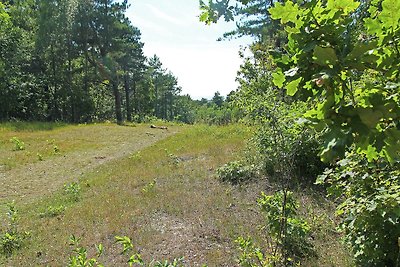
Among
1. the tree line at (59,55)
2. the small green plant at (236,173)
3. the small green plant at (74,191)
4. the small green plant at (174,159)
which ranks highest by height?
the tree line at (59,55)

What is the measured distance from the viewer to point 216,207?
5.44 m

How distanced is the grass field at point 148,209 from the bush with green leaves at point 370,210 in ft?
2.26

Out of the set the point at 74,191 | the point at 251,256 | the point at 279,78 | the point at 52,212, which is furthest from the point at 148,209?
the point at 279,78

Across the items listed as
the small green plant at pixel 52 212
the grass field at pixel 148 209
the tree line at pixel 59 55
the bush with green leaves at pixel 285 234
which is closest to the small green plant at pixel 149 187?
the grass field at pixel 148 209

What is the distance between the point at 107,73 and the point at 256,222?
79.6 feet

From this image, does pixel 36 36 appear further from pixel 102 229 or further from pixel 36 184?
pixel 102 229

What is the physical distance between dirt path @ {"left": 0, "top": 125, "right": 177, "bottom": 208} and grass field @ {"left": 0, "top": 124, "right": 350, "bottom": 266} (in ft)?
0.10

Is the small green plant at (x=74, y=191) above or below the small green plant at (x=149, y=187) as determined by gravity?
below

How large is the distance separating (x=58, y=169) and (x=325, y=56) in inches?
425

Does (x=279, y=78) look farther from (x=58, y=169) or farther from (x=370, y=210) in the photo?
(x=58, y=169)

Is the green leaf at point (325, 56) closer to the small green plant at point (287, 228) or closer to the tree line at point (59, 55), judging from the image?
the small green plant at point (287, 228)

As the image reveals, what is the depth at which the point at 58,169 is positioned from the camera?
10.5 meters

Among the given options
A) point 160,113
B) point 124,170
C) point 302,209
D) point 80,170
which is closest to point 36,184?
point 80,170

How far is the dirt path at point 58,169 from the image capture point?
814 centimetres
